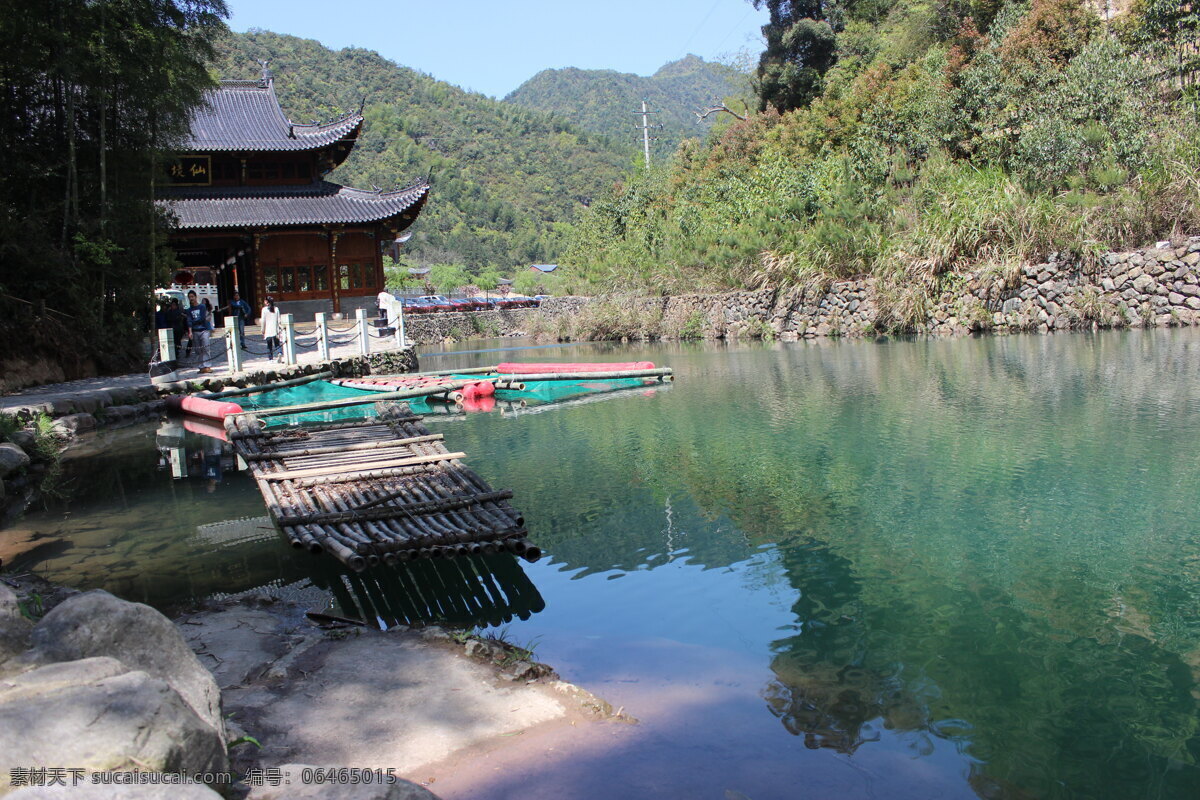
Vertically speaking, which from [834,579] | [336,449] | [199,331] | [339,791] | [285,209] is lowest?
[834,579]

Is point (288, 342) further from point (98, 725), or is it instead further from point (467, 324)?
point (467, 324)

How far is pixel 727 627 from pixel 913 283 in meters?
18.7

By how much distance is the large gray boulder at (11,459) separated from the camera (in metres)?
9.02

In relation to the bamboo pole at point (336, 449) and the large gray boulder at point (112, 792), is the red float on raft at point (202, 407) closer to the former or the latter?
the bamboo pole at point (336, 449)

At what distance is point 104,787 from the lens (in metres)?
2.20

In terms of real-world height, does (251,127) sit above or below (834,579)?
above

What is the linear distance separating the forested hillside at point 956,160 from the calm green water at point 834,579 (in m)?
10.1

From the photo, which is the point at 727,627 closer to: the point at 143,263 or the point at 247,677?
the point at 247,677

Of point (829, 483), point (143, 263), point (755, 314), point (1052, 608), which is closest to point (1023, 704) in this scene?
point (1052, 608)

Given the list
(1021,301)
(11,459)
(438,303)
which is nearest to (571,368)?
(11,459)

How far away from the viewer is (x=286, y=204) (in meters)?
28.3

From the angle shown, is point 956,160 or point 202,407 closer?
point 202,407

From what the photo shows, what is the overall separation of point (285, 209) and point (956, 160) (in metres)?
18.9

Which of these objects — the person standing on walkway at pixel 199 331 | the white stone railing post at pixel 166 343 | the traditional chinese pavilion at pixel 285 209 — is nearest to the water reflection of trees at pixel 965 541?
the white stone railing post at pixel 166 343
